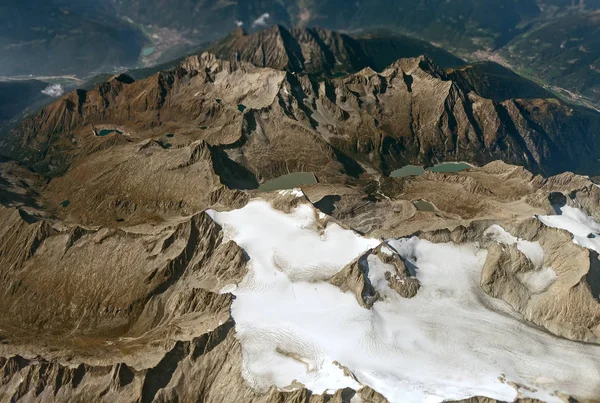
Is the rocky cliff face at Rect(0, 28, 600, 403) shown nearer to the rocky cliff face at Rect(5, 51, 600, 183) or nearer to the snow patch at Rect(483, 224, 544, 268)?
the snow patch at Rect(483, 224, 544, 268)

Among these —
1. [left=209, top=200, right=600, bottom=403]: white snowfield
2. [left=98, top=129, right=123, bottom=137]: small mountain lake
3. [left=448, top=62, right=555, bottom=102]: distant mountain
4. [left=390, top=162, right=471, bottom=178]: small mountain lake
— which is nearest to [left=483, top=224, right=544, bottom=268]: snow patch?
[left=209, top=200, right=600, bottom=403]: white snowfield

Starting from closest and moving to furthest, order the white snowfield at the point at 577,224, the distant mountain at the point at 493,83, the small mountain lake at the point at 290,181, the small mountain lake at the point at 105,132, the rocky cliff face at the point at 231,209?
the rocky cliff face at the point at 231,209, the white snowfield at the point at 577,224, the small mountain lake at the point at 290,181, the small mountain lake at the point at 105,132, the distant mountain at the point at 493,83

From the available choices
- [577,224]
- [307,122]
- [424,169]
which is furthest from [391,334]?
[424,169]

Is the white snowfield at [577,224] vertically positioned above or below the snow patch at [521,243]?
below

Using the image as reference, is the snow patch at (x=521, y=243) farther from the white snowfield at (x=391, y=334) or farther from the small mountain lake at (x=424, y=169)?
the small mountain lake at (x=424, y=169)

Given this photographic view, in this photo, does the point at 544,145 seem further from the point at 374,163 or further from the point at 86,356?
the point at 86,356

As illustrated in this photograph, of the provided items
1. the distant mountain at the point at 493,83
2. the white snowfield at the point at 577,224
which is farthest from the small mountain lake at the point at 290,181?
the distant mountain at the point at 493,83

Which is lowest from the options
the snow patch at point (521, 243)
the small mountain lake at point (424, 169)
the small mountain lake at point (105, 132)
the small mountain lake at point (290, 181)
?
Answer: the small mountain lake at point (424, 169)
